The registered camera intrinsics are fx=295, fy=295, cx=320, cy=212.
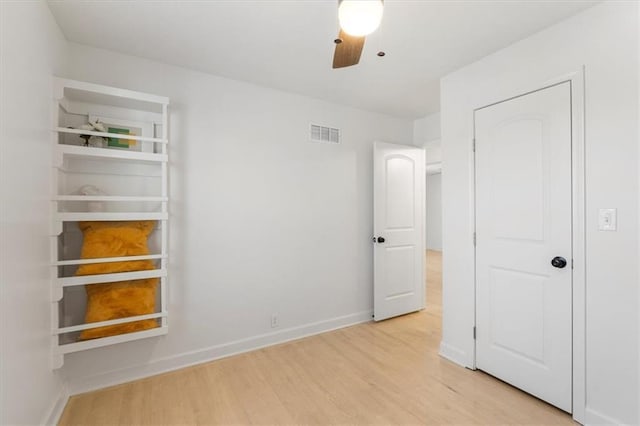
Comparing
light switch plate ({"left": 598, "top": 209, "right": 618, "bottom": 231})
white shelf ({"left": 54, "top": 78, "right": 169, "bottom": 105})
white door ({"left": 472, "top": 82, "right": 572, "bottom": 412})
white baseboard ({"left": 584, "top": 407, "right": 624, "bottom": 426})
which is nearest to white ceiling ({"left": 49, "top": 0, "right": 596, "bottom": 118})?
white shelf ({"left": 54, "top": 78, "right": 169, "bottom": 105})

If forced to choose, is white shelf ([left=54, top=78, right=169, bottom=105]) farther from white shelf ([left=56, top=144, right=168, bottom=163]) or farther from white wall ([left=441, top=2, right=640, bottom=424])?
white wall ([left=441, top=2, right=640, bottom=424])

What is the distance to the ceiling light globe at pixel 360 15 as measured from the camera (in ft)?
3.38

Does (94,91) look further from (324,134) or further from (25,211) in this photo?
(324,134)

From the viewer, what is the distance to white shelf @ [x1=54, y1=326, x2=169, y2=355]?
6.15 feet

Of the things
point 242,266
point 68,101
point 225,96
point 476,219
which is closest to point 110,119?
point 68,101

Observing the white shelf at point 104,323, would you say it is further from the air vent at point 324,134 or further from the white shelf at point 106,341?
the air vent at point 324,134

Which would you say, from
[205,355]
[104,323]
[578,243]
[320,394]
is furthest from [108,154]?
[578,243]

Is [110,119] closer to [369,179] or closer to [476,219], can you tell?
[369,179]

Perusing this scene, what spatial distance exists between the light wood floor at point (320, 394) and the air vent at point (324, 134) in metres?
2.14

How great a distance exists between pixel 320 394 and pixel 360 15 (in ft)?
7.47

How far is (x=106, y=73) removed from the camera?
87.3 inches

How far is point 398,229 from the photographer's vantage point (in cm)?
362

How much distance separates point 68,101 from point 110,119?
261 mm

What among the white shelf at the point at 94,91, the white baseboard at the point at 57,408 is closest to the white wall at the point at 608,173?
the white shelf at the point at 94,91
